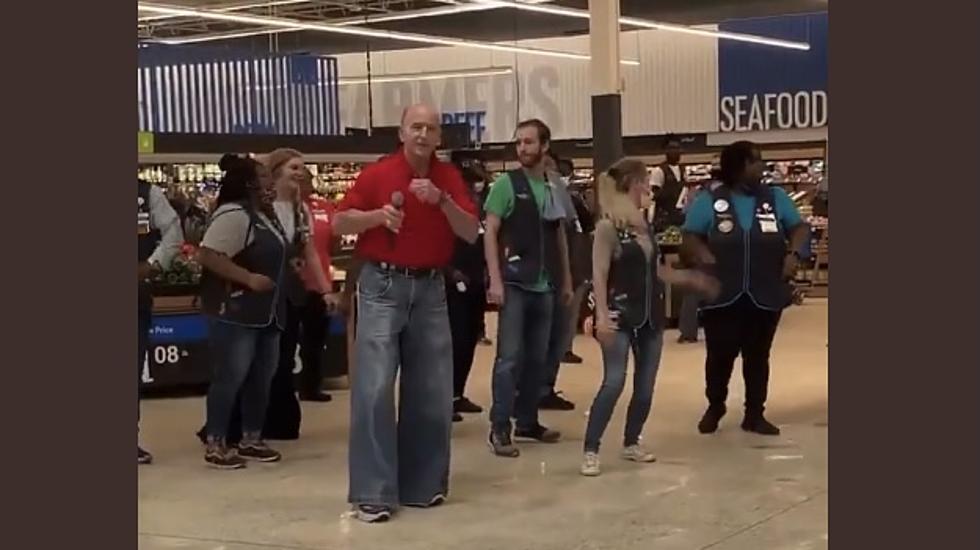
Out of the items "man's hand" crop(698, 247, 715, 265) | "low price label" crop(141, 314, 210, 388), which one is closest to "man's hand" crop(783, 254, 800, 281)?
"man's hand" crop(698, 247, 715, 265)

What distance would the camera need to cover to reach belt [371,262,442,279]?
5.25 metres

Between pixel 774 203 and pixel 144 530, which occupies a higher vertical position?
pixel 774 203

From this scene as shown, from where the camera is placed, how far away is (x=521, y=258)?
21.5 ft

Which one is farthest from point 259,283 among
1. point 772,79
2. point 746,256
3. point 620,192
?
point 772,79

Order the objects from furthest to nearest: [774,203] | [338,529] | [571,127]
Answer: [571,127] → [774,203] → [338,529]

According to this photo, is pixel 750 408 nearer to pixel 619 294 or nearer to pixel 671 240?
pixel 619 294

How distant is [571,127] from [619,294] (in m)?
18.9

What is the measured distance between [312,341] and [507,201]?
2.20 metres

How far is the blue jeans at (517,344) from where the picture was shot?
6.54 m

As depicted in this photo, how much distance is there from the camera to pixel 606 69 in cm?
1126

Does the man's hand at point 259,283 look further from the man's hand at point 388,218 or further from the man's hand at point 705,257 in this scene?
the man's hand at point 705,257

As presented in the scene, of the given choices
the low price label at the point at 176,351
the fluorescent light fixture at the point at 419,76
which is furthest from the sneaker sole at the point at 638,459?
the fluorescent light fixture at the point at 419,76

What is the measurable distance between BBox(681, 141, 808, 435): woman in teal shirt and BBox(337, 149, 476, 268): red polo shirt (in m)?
1.99

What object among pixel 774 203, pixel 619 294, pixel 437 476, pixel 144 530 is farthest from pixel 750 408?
pixel 144 530
